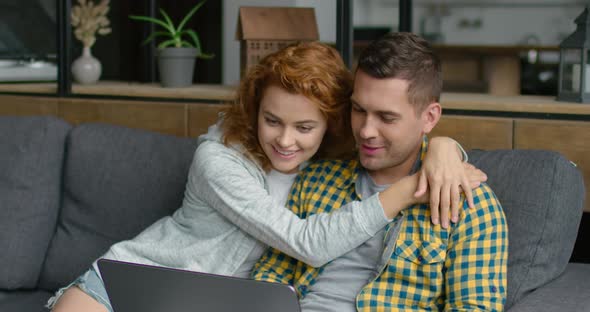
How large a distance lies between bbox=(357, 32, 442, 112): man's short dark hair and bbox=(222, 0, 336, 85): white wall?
0.78 m

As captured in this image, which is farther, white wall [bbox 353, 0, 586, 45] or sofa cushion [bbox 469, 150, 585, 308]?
white wall [bbox 353, 0, 586, 45]

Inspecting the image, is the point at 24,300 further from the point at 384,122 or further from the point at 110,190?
the point at 384,122

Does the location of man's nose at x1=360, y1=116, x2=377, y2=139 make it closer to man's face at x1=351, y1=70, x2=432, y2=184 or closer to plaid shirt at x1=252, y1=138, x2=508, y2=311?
man's face at x1=351, y1=70, x2=432, y2=184

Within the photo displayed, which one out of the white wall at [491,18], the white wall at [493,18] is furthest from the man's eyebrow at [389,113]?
the white wall at [491,18]

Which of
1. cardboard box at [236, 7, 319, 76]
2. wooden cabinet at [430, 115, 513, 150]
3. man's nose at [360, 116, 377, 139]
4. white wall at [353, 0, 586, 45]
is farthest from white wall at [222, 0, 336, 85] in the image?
white wall at [353, 0, 586, 45]

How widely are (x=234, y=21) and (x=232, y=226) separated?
1.65m

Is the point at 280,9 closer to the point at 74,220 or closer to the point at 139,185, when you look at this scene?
the point at 139,185

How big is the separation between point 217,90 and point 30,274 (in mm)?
819

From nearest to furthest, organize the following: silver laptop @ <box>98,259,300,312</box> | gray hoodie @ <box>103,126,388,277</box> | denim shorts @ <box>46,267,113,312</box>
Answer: silver laptop @ <box>98,259,300,312</box> < gray hoodie @ <box>103,126,388,277</box> < denim shorts @ <box>46,267,113,312</box>

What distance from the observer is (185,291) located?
138 cm

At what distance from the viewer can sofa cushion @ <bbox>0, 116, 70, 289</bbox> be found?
2266mm

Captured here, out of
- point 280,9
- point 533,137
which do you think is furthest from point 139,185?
point 533,137

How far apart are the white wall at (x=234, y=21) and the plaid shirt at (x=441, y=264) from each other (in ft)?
2.73

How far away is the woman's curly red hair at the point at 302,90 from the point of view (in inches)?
67.7
